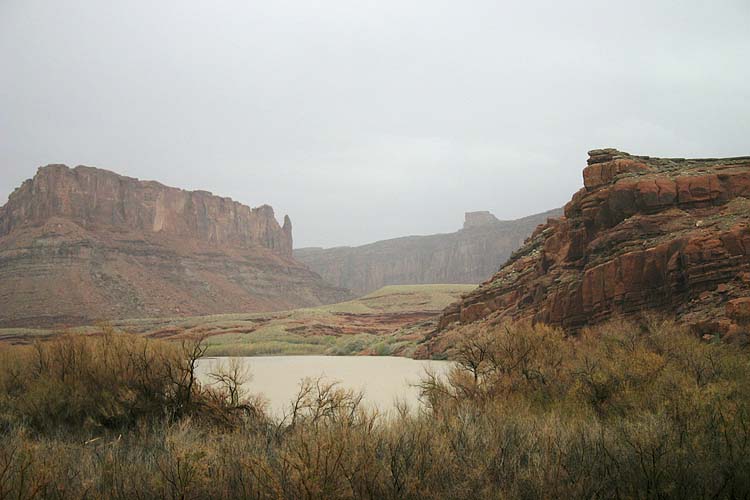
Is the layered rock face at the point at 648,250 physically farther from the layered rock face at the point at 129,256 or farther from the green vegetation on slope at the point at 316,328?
the layered rock face at the point at 129,256

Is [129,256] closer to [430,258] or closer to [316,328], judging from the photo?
[316,328]

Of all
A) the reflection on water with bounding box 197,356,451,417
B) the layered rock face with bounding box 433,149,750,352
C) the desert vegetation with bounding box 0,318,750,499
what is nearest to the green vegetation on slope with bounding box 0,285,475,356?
the reflection on water with bounding box 197,356,451,417

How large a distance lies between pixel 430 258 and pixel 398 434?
552ft

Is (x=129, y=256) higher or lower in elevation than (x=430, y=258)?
lower

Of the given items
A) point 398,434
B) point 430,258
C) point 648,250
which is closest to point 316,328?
point 648,250

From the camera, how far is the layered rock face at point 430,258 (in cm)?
15912

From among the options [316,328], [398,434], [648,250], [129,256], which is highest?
[129,256]

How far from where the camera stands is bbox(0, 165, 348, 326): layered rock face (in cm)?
8238

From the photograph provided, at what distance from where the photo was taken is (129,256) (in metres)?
101

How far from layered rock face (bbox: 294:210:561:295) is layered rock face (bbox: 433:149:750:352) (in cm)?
11661

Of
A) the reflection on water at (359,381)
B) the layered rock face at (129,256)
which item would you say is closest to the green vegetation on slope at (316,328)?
the layered rock face at (129,256)

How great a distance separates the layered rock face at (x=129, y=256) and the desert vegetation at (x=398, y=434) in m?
59.6

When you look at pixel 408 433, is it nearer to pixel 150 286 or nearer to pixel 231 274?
pixel 150 286

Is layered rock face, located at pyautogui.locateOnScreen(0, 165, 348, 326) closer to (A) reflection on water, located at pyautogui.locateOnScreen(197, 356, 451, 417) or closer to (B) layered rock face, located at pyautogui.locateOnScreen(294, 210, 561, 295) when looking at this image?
(B) layered rock face, located at pyautogui.locateOnScreen(294, 210, 561, 295)
